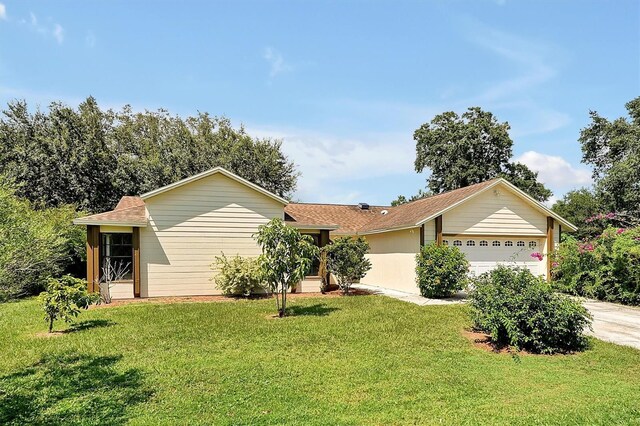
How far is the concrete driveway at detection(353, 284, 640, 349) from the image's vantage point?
8.55 meters

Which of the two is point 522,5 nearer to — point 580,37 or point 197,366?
point 580,37

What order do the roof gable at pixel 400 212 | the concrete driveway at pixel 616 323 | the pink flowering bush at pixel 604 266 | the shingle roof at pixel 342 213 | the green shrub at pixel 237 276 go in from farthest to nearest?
1. the shingle roof at pixel 342 213
2. the roof gable at pixel 400 212
3. the green shrub at pixel 237 276
4. the pink flowering bush at pixel 604 266
5. the concrete driveway at pixel 616 323

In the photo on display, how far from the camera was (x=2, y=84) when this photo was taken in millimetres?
10875

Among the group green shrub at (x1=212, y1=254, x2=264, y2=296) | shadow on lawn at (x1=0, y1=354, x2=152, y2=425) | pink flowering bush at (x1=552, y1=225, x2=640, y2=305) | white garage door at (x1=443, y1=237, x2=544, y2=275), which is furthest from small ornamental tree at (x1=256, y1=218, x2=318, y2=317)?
pink flowering bush at (x1=552, y1=225, x2=640, y2=305)

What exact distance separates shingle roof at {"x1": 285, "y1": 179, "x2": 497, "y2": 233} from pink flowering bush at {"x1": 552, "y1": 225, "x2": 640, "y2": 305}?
13.6 feet

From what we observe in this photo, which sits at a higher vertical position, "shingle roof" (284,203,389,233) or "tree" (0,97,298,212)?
"tree" (0,97,298,212)

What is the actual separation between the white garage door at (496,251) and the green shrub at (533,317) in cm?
817

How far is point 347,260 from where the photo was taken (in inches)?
599

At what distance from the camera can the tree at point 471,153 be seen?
3284 centimetres

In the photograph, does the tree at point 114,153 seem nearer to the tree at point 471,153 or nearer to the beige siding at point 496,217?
the tree at point 471,153

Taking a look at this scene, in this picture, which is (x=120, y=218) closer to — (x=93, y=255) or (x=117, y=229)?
(x=117, y=229)

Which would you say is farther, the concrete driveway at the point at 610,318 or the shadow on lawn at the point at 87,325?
the shadow on lawn at the point at 87,325

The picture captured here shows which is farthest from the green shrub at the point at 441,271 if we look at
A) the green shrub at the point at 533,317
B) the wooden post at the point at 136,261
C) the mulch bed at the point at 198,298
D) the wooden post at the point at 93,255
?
the wooden post at the point at 93,255

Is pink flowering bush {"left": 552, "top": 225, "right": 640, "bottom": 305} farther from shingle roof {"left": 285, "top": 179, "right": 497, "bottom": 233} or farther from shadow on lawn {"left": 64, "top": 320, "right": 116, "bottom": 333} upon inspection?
shadow on lawn {"left": 64, "top": 320, "right": 116, "bottom": 333}
